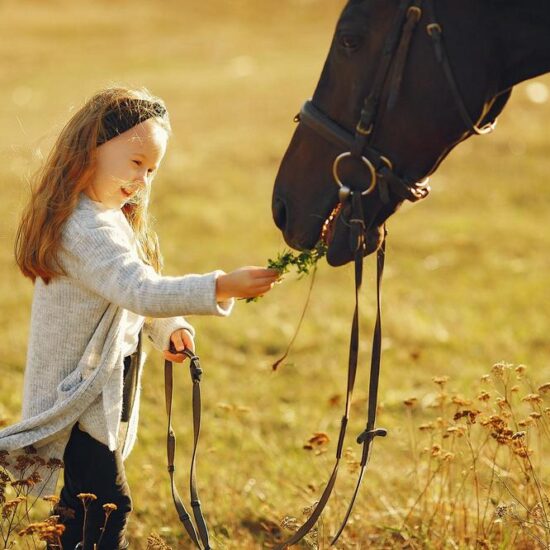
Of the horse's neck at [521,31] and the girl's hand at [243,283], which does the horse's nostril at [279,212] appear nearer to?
the girl's hand at [243,283]

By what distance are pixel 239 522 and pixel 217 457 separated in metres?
1.08

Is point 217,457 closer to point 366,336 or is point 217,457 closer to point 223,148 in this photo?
point 366,336

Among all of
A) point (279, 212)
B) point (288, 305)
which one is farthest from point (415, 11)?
point (288, 305)

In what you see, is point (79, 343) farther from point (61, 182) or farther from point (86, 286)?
point (61, 182)

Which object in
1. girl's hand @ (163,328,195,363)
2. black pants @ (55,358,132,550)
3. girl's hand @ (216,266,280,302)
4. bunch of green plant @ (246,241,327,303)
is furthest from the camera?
girl's hand @ (163,328,195,363)

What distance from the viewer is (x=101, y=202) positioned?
331cm

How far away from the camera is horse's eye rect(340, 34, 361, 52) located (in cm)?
321

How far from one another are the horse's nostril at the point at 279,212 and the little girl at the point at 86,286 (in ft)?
1.34

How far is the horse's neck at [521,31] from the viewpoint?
3.16 m

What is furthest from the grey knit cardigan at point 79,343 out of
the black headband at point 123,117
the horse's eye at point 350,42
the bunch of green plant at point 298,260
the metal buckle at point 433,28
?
the metal buckle at point 433,28

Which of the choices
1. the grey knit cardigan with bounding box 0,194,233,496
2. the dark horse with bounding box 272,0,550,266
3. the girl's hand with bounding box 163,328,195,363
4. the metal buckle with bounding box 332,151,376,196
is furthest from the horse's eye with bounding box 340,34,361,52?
the girl's hand with bounding box 163,328,195,363

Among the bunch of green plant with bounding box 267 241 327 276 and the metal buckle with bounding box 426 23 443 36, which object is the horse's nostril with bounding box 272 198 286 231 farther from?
the metal buckle with bounding box 426 23 443 36

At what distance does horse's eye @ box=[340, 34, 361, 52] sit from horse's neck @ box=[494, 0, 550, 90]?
419 millimetres

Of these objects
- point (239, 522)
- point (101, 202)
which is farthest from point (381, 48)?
point (239, 522)
